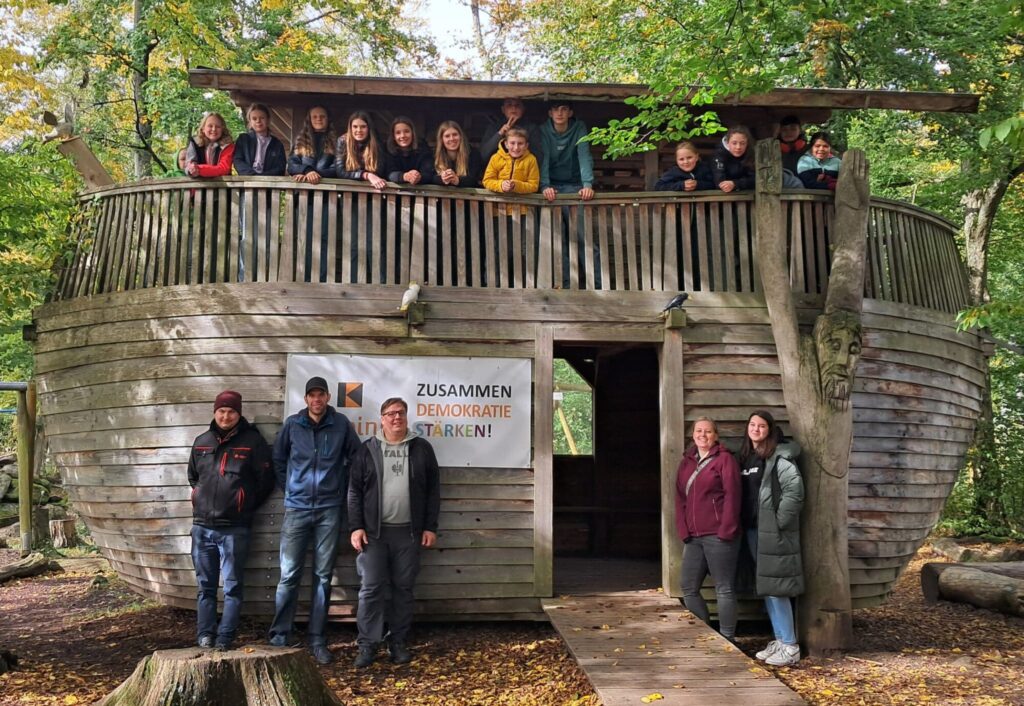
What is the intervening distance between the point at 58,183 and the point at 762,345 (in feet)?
26.0

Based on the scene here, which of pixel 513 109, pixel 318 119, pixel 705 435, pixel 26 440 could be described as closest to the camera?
pixel 705 435

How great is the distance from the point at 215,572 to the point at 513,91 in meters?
5.25

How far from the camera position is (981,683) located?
630 cm

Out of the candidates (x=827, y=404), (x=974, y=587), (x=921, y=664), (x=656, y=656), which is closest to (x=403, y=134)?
(x=827, y=404)

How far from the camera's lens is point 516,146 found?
779 cm

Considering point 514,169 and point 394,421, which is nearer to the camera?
point 394,421

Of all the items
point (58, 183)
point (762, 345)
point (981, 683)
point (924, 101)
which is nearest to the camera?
point (981, 683)

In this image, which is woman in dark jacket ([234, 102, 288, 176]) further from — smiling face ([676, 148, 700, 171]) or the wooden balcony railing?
smiling face ([676, 148, 700, 171])

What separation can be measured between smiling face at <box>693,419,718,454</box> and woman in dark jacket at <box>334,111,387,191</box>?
3592mm

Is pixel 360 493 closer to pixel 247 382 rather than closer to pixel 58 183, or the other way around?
pixel 247 382

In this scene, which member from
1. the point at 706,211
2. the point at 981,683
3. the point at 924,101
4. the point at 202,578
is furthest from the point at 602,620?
the point at 924,101

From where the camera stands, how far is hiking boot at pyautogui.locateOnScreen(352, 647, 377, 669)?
668cm

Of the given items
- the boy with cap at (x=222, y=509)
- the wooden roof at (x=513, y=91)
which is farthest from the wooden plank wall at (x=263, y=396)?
the wooden roof at (x=513, y=91)

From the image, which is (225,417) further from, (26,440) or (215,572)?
(26,440)
